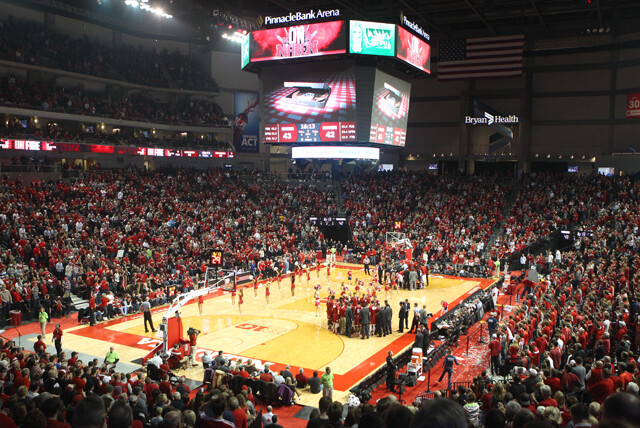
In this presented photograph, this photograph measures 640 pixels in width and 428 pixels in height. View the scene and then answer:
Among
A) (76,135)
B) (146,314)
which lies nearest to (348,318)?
(146,314)

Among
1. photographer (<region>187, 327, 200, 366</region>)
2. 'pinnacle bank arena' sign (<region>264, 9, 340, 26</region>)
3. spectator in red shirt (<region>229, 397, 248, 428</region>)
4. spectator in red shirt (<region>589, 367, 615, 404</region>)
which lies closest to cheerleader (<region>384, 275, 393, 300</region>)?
photographer (<region>187, 327, 200, 366</region>)

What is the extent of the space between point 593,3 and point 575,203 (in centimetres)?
1565

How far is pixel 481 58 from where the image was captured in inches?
1768

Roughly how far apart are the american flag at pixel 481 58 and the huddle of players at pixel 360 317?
2923 cm

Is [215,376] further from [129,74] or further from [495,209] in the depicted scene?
[129,74]

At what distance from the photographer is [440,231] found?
40.5 meters

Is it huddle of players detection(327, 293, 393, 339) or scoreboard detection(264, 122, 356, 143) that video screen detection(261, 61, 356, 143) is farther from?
huddle of players detection(327, 293, 393, 339)

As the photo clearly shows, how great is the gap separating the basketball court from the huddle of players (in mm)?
406

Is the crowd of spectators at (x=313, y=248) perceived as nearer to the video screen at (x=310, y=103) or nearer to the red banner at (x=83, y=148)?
the red banner at (x=83, y=148)

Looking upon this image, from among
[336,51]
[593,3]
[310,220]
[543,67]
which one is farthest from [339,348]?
[543,67]

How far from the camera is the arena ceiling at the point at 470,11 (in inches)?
1647

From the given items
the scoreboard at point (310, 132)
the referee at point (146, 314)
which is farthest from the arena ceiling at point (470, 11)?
the referee at point (146, 314)

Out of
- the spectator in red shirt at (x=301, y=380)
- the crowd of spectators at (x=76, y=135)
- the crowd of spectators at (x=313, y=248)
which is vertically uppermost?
the crowd of spectators at (x=76, y=135)

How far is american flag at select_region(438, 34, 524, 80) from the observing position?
143 ft
